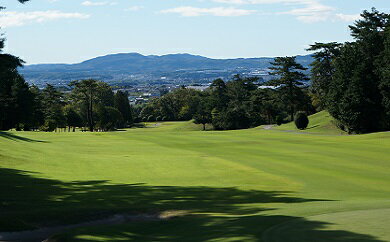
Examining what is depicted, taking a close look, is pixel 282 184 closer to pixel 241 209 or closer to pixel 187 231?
pixel 241 209

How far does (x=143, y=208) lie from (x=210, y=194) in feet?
Answer: 14.5

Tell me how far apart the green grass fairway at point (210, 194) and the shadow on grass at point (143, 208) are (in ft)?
0.10

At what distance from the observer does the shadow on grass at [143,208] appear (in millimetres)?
12398

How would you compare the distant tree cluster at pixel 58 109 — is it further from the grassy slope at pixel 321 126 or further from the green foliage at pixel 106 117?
the grassy slope at pixel 321 126

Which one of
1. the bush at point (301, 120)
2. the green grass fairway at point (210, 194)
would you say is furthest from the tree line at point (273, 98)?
the green grass fairway at point (210, 194)

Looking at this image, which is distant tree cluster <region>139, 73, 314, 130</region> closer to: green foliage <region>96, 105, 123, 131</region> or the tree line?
the tree line

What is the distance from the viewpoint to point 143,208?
17344mm

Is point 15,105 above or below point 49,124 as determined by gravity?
above

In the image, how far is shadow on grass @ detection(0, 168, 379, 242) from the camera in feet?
40.7

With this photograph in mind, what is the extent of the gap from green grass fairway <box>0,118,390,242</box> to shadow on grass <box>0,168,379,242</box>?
3 centimetres

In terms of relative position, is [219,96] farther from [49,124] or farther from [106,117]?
[49,124]

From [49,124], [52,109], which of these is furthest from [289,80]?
[52,109]

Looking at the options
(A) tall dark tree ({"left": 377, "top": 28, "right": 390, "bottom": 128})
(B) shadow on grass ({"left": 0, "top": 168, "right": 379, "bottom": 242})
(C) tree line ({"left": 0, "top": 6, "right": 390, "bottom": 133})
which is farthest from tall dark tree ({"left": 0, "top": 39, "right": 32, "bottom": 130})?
(B) shadow on grass ({"left": 0, "top": 168, "right": 379, "bottom": 242})

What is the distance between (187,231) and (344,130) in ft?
227
